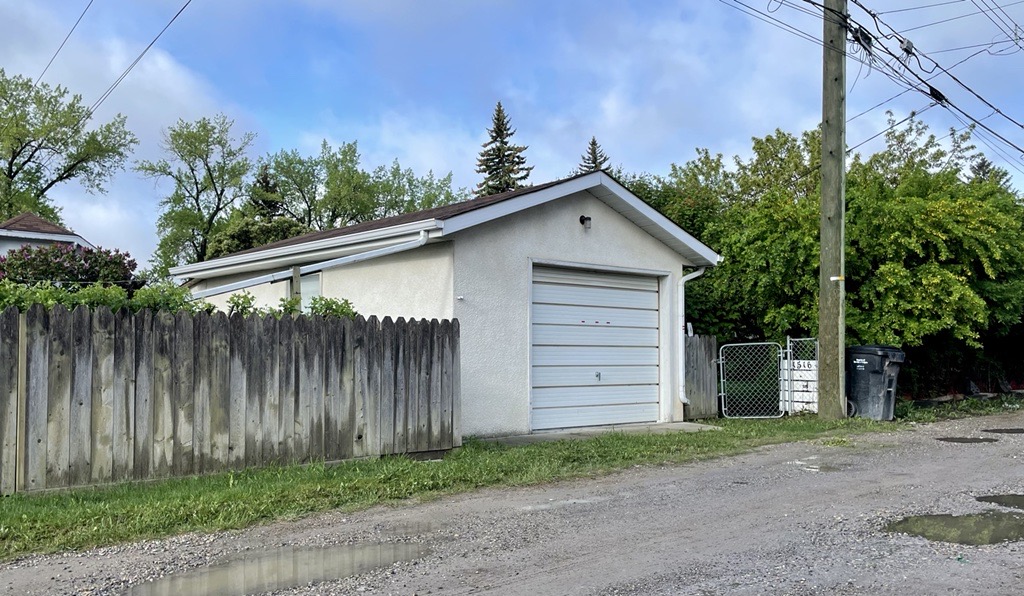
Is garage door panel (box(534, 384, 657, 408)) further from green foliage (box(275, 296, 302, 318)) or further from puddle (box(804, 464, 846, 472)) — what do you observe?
puddle (box(804, 464, 846, 472))

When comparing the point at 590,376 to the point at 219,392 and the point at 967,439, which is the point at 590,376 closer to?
the point at 967,439

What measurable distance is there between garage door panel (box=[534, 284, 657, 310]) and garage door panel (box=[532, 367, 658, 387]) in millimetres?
1048

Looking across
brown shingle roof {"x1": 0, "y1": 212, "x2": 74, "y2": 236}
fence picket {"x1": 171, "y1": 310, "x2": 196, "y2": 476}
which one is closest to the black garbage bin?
fence picket {"x1": 171, "y1": 310, "x2": 196, "y2": 476}

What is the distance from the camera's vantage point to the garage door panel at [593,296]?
1275 cm

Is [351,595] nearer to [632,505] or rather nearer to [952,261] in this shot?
Result: [632,505]

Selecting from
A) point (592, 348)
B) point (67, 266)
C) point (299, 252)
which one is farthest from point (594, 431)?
point (67, 266)

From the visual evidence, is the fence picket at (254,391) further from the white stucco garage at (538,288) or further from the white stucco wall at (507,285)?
the white stucco wall at (507,285)

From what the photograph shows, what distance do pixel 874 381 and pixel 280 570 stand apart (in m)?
11.4

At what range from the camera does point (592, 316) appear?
13430 mm

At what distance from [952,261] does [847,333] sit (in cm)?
244

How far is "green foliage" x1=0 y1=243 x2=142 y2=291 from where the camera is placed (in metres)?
17.5

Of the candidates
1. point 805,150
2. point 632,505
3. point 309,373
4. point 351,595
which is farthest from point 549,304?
point 805,150

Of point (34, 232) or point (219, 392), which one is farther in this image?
point (34, 232)

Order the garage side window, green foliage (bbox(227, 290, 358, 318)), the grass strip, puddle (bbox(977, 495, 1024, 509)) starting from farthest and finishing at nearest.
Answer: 1. the garage side window
2. green foliage (bbox(227, 290, 358, 318))
3. puddle (bbox(977, 495, 1024, 509))
4. the grass strip
